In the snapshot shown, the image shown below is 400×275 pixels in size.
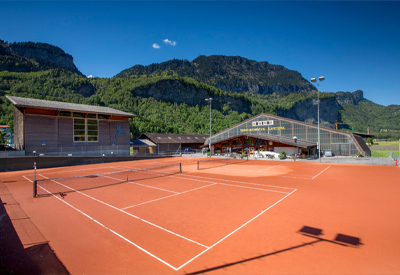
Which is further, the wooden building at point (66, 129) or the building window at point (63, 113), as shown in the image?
the building window at point (63, 113)

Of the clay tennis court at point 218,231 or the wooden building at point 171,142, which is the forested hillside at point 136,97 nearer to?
the wooden building at point 171,142

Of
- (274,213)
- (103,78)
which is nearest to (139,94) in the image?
(103,78)

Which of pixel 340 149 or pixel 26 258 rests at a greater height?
pixel 340 149

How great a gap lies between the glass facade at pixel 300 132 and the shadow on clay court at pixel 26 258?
4327cm

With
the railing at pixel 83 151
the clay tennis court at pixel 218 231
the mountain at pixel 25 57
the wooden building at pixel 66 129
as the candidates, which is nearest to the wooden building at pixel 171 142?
the wooden building at pixel 66 129

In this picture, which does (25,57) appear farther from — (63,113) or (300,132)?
(300,132)

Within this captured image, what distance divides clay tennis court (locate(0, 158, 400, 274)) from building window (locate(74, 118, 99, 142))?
26.7 meters

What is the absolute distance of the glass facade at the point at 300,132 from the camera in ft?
122

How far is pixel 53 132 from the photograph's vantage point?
112 ft

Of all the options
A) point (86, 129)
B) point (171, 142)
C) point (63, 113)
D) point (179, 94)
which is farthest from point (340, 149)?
point (179, 94)

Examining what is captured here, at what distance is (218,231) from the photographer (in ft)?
23.6

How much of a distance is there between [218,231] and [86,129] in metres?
38.4

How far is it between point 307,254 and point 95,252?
237 inches

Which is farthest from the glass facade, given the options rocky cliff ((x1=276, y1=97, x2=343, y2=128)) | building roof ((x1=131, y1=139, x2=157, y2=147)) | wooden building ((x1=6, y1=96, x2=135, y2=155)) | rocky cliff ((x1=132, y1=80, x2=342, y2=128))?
rocky cliff ((x1=276, y1=97, x2=343, y2=128))
